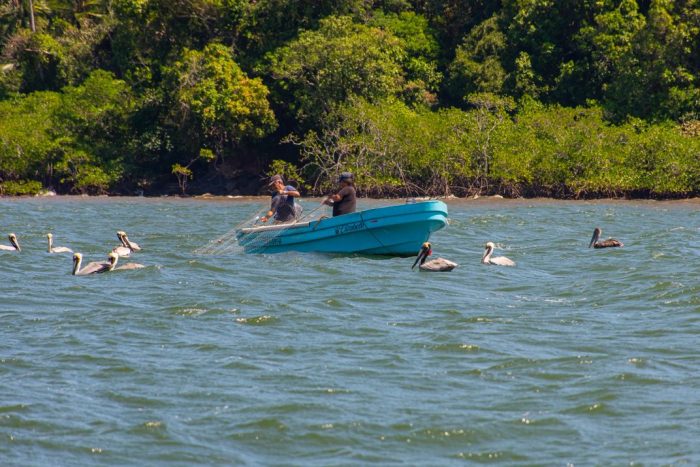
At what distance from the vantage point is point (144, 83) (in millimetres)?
44688

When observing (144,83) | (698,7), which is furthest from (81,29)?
(698,7)

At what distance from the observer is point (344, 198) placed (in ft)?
68.5

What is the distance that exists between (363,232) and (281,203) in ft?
6.08

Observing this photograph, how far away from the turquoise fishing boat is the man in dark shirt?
15.1 inches

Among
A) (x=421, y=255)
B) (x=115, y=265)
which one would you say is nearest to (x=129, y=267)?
(x=115, y=265)

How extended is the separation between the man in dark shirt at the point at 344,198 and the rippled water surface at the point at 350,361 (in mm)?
1067

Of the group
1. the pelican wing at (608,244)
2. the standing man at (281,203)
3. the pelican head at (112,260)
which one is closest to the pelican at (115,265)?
the pelican head at (112,260)

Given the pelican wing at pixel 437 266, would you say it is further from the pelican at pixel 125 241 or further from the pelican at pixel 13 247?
the pelican at pixel 13 247

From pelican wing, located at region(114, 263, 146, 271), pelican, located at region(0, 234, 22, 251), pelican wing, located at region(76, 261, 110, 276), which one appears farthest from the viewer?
pelican, located at region(0, 234, 22, 251)

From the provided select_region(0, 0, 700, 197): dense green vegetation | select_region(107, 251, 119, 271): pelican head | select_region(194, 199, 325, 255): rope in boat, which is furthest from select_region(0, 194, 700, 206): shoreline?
select_region(107, 251, 119, 271): pelican head

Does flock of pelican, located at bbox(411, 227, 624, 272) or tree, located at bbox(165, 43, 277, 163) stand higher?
tree, located at bbox(165, 43, 277, 163)

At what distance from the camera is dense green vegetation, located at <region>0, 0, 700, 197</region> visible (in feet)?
126

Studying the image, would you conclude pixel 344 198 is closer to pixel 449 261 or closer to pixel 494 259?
pixel 449 261

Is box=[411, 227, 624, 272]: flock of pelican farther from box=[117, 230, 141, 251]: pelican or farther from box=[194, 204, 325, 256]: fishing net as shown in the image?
box=[117, 230, 141, 251]: pelican
